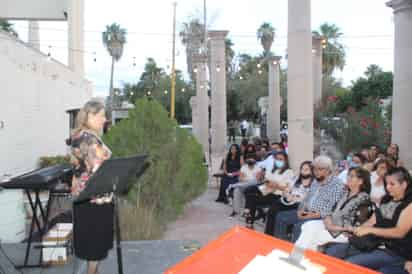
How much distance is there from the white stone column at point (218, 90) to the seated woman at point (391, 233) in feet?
51.7

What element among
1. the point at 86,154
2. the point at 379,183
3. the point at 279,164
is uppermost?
the point at 86,154

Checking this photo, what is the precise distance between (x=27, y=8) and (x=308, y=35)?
10093mm

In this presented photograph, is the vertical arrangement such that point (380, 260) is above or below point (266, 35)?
below

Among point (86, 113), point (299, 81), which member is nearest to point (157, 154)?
point (299, 81)

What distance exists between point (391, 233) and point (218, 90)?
1697 cm

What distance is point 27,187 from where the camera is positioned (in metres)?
4.09

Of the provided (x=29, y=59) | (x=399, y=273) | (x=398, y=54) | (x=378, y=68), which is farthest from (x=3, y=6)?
(x=378, y=68)

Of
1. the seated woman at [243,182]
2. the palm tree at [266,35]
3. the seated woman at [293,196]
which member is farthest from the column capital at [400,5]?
the palm tree at [266,35]

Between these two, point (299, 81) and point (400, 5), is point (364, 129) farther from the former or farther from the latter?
point (299, 81)

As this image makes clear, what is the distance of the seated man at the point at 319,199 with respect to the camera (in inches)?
219

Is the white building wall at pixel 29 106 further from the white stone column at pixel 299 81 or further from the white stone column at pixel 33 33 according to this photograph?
the white stone column at pixel 33 33

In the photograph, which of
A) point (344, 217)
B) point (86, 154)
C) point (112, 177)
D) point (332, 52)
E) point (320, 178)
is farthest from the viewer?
point (332, 52)

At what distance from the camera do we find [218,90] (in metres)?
20.6

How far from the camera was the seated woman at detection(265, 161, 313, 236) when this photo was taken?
21.7ft
